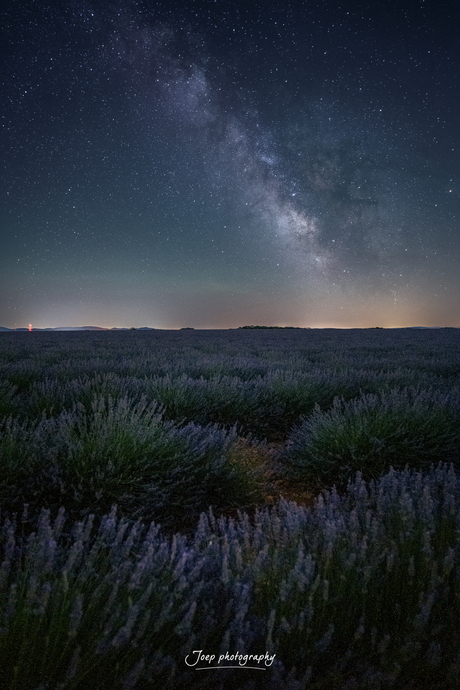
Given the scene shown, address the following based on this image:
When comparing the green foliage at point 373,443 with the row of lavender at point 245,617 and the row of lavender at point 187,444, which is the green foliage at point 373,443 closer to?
the row of lavender at point 187,444

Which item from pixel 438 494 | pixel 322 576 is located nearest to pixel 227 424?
pixel 438 494

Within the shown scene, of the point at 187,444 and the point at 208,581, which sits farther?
the point at 187,444

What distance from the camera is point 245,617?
42.1 inches

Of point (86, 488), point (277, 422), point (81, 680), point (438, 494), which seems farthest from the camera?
point (277, 422)

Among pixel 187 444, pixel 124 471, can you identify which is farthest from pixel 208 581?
pixel 187 444

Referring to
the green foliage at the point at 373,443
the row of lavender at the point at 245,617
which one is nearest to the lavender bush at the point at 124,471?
the green foliage at the point at 373,443

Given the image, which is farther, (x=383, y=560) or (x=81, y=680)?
(x=383, y=560)

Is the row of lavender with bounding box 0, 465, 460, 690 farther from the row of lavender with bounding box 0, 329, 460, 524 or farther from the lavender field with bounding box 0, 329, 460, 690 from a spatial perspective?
the row of lavender with bounding box 0, 329, 460, 524

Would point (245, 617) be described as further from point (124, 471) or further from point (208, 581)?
point (124, 471)

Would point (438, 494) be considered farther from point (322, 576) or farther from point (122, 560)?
point (122, 560)

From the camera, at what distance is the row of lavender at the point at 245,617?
863 mm

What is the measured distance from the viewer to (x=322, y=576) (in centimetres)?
115

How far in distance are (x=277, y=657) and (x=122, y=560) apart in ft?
1.80

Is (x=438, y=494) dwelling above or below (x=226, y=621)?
above
